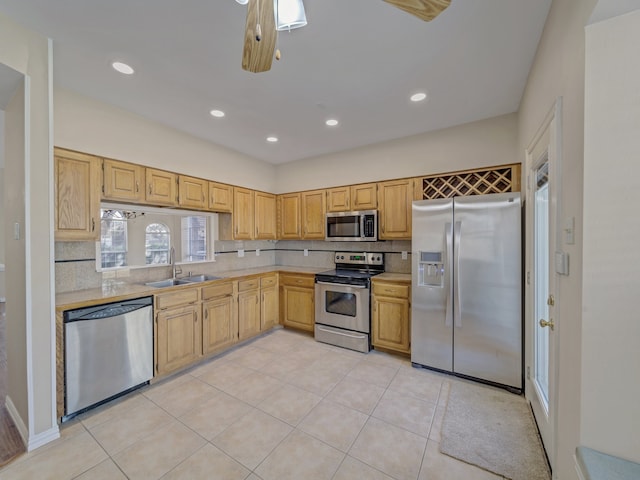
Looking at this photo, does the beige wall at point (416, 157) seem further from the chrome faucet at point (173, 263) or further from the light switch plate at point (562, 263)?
the chrome faucet at point (173, 263)

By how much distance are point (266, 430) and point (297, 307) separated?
1931mm

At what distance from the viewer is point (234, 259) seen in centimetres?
399

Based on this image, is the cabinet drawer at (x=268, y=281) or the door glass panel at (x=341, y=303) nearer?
the door glass panel at (x=341, y=303)

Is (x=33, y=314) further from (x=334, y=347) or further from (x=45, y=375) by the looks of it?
(x=334, y=347)

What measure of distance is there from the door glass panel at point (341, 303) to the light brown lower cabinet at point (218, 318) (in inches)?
47.1

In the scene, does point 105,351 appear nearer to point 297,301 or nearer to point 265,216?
point 297,301

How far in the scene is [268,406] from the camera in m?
2.13

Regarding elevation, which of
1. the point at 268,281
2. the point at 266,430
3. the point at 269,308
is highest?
the point at 268,281

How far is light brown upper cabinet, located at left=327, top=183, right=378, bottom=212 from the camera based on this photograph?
3510mm

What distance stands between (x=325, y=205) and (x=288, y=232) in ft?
2.66

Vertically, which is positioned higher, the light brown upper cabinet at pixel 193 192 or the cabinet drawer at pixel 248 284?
the light brown upper cabinet at pixel 193 192

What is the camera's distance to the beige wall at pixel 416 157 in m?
2.83

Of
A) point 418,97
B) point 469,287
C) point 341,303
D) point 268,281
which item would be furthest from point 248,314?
point 418,97

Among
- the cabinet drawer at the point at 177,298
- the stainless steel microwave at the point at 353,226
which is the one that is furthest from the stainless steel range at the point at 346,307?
the cabinet drawer at the point at 177,298
